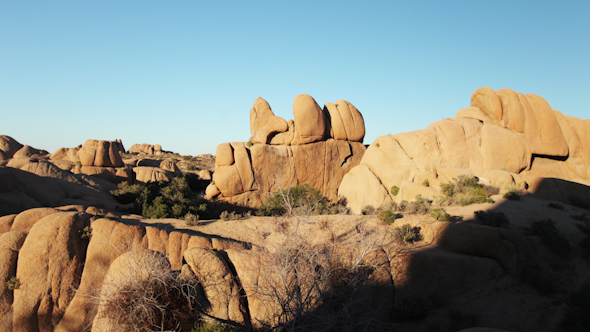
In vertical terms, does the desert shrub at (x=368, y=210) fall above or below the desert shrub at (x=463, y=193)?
below

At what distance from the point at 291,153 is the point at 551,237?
59.7ft

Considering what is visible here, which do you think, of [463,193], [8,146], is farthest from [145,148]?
[463,193]

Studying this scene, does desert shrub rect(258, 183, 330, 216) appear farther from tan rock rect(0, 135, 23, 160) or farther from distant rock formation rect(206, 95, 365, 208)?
tan rock rect(0, 135, 23, 160)

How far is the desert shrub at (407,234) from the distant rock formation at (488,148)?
861 centimetres

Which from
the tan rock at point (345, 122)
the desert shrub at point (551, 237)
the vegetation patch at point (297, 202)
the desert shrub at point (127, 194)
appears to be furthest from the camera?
the tan rock at point (345, 122)

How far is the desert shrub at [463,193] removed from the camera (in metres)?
16.3

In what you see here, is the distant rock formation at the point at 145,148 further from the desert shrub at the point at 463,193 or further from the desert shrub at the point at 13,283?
the desert shrub at the point at 463,193

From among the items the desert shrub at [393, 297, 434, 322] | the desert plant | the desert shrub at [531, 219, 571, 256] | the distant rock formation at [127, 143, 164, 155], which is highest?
the distant rock formation at [127, 143, 164, 155]

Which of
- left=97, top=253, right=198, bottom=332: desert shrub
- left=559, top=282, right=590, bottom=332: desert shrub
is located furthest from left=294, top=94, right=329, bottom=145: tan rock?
left=559, top=282, right=590, bottom=332: desert shrub

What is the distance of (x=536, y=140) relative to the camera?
2305 centimetres

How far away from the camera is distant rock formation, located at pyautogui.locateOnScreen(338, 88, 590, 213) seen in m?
22.2

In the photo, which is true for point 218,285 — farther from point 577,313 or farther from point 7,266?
point 577,313

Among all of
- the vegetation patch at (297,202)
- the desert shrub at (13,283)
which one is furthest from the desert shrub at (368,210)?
the desert shrub at (13,283)

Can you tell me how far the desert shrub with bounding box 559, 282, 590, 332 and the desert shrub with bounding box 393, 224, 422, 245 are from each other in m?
4.61
